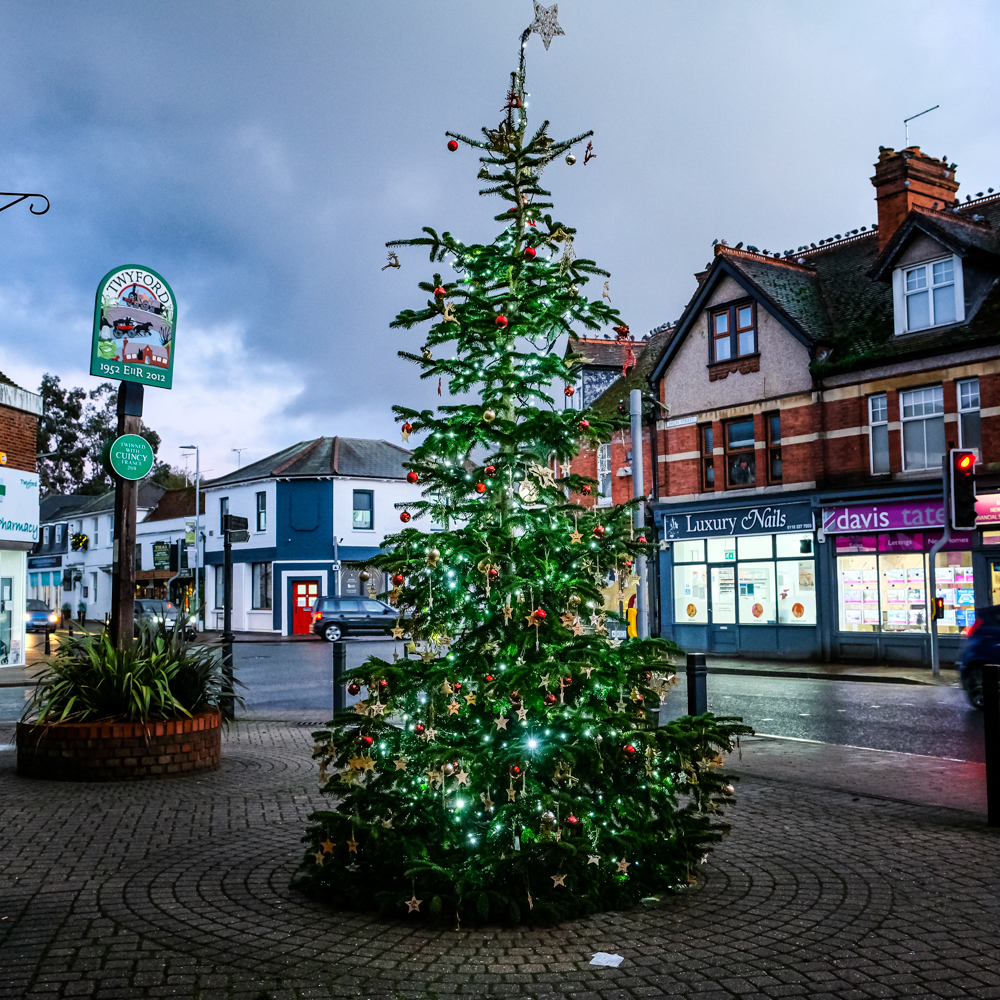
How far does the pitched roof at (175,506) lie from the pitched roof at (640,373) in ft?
91.9

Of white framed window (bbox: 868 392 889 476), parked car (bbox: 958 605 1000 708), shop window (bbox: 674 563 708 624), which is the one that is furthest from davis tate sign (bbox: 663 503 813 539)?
parked car (bbox: 958 605 1000 708)

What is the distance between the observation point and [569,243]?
5.70 meters

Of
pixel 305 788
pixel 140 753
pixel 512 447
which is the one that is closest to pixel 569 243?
pixel 512 447

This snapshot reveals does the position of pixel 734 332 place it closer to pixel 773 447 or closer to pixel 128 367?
pixel 773 447

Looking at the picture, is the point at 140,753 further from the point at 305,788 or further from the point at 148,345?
the point at 148,345

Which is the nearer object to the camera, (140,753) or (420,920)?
(420,920)

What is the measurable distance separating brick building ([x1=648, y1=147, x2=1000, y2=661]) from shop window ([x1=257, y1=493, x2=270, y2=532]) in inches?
903

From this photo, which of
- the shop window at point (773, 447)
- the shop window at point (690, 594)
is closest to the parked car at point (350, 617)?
the shop window at point (690, 594)

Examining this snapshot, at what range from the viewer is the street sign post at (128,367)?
926 cm

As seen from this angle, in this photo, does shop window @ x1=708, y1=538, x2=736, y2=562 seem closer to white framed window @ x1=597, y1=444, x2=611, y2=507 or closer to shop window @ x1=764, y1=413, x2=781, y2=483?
shop window @ x1=764, y1=413, x2=781, y2=483

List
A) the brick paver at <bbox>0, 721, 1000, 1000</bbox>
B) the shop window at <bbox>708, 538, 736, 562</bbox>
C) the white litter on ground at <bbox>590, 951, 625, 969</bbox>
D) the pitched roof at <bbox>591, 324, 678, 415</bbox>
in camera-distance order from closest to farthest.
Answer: the brick paver at <bbox>0, 721, 1000, 1000</bbox>
the white litter on ground at <bbox>590, 951, 625, 969</bbox>
the shop window at <bbox>708, 538, 736, 562</bbox>
the pitched roof at <bbox>591, 324, 678, 415</bbox>

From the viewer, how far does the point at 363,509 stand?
45125mm

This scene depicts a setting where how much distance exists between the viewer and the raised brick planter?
8133 mm

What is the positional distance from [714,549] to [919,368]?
718 cm
